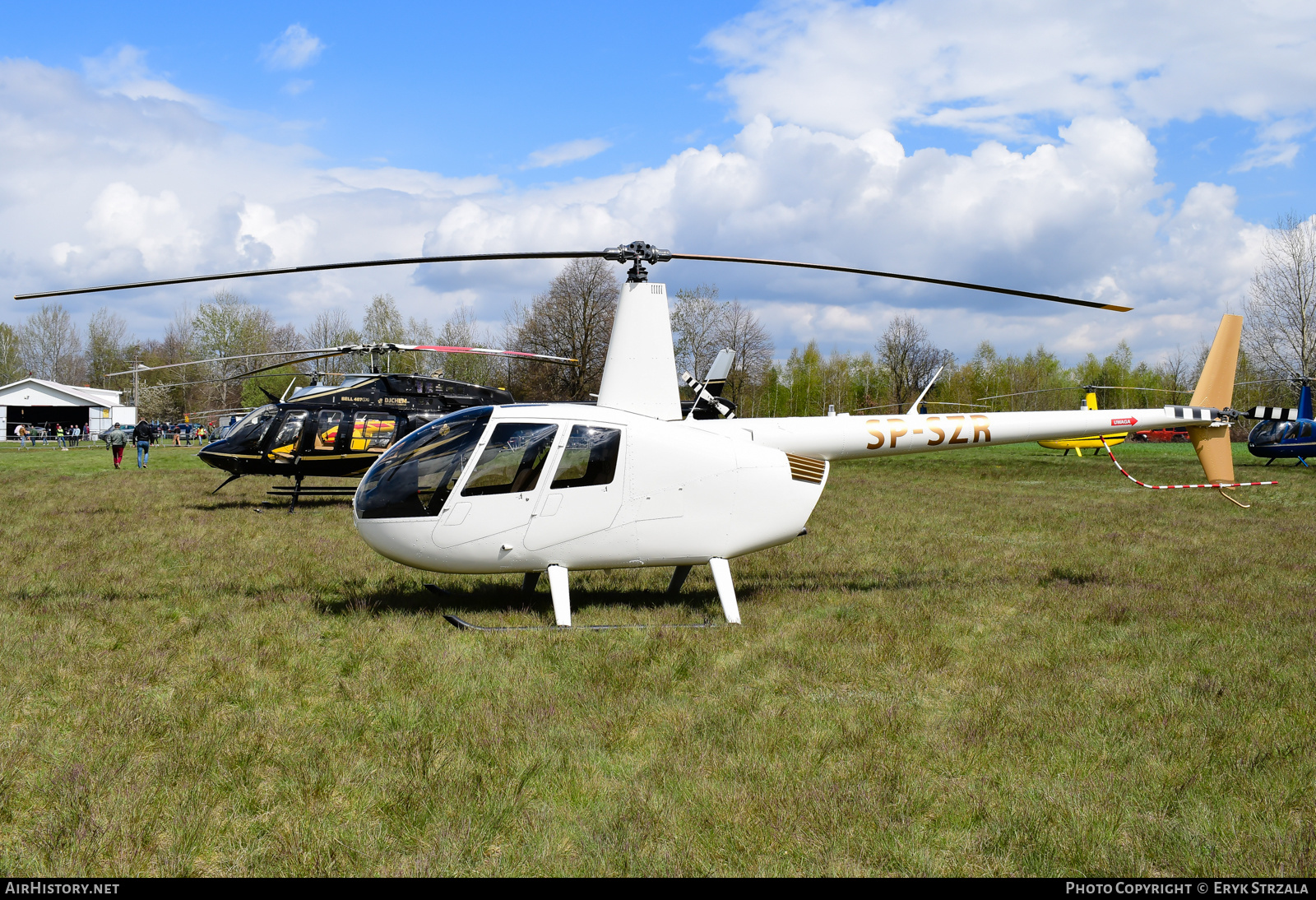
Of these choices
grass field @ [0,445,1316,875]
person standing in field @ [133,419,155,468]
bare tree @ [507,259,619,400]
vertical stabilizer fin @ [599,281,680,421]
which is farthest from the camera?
bare tree @ [507,259,619,400]

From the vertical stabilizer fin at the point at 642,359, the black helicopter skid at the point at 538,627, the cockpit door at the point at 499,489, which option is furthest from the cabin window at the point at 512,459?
the black helicopter skid at the point at 538,627

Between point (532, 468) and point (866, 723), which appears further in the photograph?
point (532, 468)

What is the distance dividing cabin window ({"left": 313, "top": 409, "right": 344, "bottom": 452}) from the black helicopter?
0.05 ft

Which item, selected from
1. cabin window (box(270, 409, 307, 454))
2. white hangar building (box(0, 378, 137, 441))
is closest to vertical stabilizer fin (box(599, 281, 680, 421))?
cabin window (box(270, 409, 307, 454))

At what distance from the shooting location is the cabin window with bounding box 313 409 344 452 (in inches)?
637

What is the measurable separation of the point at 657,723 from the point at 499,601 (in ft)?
11.6

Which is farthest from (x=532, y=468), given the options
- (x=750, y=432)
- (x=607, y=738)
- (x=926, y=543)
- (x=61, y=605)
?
(x=926, y=543)

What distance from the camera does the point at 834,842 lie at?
138 inches

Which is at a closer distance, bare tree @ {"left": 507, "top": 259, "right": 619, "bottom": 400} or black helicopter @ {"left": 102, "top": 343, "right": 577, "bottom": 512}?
black helicopter @ {"left": 102, "top": 343, "right": 577, "bottom": 512}

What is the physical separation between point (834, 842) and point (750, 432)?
4774 mm

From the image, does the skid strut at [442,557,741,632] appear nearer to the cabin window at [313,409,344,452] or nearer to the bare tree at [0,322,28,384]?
the cabin window at [313,409,344,452]

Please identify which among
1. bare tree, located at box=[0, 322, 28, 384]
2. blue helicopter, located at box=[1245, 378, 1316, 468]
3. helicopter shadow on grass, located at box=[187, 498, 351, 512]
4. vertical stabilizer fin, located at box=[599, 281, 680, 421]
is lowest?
helicopter shadow on grass, located at box=[187, 498, 351, 512]
